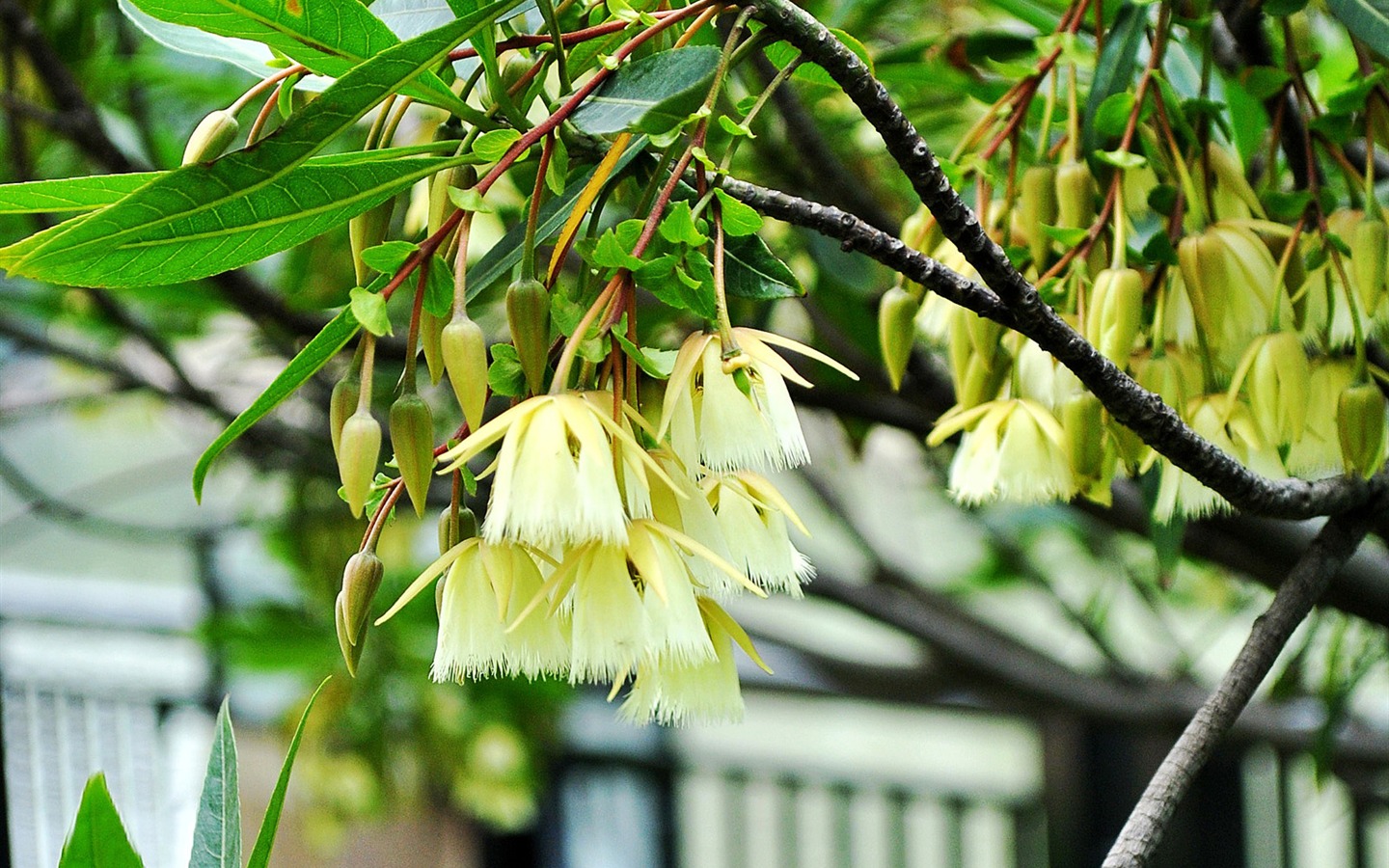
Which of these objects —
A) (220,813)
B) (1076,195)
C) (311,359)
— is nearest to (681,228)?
(311,359)

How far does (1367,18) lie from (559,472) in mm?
474

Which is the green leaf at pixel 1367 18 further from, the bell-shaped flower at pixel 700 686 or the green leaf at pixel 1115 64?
the bell-shaped flower at pixel 700 686

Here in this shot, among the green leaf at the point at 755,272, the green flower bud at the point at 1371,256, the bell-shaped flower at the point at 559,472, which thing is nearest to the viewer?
the bell-shaped flower at the point at 559,472

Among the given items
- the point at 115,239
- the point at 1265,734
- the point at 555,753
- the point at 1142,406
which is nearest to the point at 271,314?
the point at 115,239

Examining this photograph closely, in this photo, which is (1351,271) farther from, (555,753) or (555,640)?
(555,753)

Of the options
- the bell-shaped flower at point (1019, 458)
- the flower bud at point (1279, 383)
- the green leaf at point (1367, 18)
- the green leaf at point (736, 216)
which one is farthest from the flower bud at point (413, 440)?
the green leaf at point (1367, 18)

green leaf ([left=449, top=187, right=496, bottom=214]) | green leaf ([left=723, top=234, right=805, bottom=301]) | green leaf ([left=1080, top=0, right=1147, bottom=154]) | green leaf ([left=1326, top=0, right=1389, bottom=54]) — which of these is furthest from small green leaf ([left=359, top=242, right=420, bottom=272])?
green leaf ([left=1326, top=0, right=1389, bottom=54])

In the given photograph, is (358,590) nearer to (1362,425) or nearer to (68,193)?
(68,193)

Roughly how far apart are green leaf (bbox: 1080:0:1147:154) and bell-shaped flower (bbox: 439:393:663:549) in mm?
339

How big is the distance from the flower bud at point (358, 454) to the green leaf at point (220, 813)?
0.19 m

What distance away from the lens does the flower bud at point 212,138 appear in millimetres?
429

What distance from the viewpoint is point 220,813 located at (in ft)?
1.81

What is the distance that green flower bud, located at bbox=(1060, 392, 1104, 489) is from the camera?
512mm

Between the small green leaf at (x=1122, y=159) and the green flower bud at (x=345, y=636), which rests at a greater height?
the small green leaf at (x=1122, y=159)
